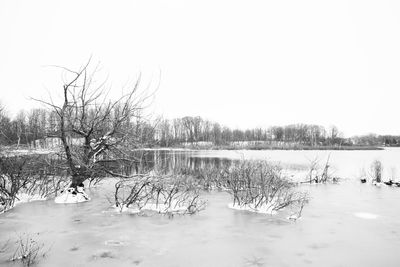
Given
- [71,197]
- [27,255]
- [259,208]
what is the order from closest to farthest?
[27,255], [259,208], [71,197]

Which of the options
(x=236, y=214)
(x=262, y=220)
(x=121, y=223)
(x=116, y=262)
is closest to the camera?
(x=116, y=262)

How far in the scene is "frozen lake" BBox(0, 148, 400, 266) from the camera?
203 inches

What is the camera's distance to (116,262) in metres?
4.89

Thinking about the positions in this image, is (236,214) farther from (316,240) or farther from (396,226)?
(396,226)

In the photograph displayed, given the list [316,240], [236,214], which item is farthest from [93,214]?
[316,240]

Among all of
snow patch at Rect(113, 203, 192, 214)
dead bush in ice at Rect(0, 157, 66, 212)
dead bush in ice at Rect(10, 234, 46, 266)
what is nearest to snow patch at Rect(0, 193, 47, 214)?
dead bush in ice at Rect(0, 157, 66, 212)

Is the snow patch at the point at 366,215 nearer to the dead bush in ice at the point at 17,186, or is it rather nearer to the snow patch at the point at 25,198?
the dead bush in ice at the point at 17,186

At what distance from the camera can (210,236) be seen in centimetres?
638

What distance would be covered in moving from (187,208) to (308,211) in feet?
11.2

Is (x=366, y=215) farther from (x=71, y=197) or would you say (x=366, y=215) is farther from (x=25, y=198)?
(x=25, y=198)

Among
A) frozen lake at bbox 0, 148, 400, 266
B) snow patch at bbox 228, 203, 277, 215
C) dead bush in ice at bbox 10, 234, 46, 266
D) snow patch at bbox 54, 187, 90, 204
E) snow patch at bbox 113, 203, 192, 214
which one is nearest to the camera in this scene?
dead bush in ice at bbox 10, 234, 46, 266

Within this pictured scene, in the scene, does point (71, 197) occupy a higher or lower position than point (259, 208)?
higher

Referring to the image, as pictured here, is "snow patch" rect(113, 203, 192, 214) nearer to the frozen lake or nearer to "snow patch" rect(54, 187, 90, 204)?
the frozen lake

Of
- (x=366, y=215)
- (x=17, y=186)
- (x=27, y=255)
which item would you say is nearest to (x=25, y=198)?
(x=17, y=186)
